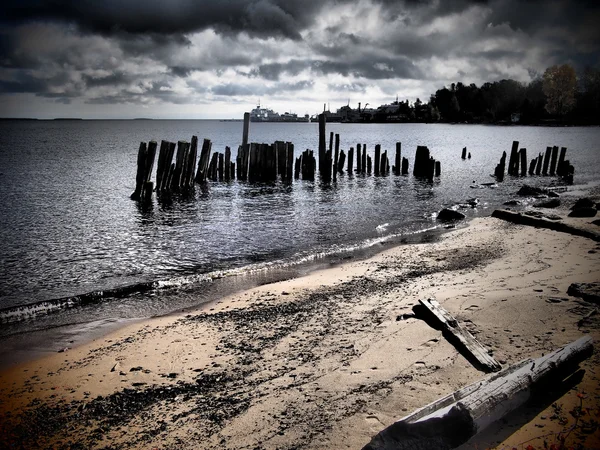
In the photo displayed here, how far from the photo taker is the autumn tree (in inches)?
4006

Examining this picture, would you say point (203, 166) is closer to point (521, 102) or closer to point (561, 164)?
point (561, 164)

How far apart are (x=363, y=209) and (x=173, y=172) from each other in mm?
10235

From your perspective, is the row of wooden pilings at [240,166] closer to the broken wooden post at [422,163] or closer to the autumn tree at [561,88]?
the broken wooden post at [422,163]

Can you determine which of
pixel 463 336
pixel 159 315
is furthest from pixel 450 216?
pixel 159 315

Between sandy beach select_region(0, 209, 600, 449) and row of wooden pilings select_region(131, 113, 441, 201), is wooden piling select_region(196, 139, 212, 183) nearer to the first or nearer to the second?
row of wooden pilings select_region(131, 113, 441, 201)

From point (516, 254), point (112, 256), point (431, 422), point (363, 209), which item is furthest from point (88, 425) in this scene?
point (363, 209)

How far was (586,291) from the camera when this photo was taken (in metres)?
6.18

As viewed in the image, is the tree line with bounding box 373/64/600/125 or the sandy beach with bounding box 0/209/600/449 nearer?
the sandy beach with bounding box 0/209/600/449

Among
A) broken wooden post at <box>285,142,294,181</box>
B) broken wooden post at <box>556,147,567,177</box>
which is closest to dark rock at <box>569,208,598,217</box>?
broken wooden post at <box>285,142,294,181</box>

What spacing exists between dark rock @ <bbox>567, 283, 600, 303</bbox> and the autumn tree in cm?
11505

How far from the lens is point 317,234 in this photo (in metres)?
13.5

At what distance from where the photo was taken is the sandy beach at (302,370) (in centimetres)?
388

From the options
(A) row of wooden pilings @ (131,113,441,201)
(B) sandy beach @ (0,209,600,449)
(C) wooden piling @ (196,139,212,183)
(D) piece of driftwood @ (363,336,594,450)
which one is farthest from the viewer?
(C) wooden piling @ (196,139,212,183)

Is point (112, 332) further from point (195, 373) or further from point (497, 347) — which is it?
point (497, 347)
